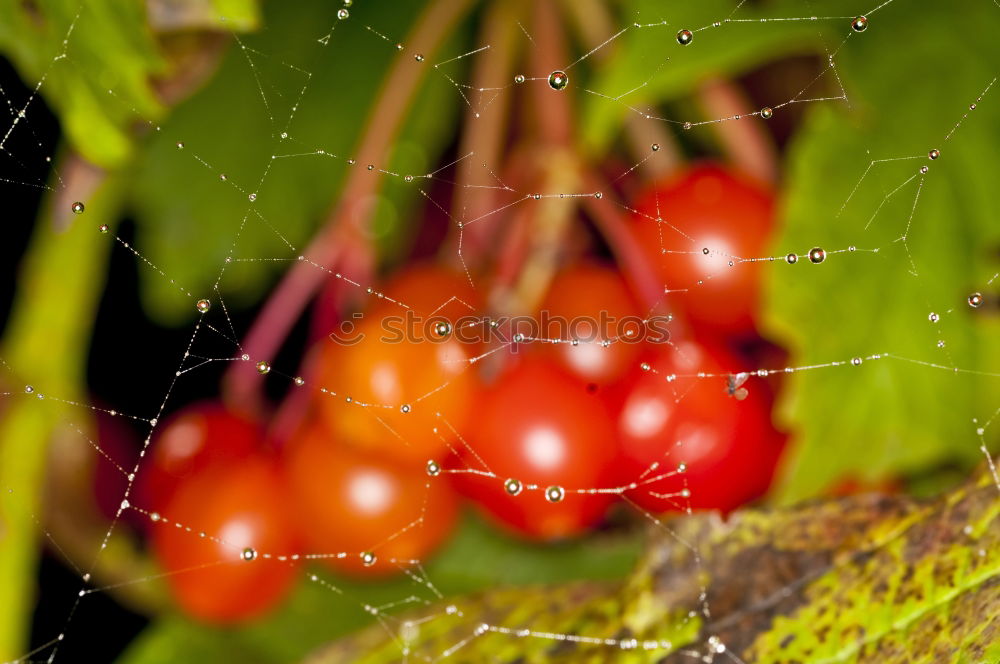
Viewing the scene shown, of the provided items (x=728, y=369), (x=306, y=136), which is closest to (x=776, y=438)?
(x=728, y=369)

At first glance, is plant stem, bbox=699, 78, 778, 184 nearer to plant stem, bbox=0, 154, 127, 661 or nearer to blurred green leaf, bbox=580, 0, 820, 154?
blurred green leaf, bbox=580, 0, 820, 154

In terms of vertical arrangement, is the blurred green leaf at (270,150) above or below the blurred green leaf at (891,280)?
above

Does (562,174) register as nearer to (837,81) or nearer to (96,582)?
(837,81)

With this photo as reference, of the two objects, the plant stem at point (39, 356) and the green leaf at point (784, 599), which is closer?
the green leaf at point (784, 599)

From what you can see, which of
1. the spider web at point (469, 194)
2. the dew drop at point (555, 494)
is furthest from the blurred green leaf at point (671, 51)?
the dew drop at point (555, 494)

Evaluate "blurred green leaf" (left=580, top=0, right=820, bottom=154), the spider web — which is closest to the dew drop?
the spider web

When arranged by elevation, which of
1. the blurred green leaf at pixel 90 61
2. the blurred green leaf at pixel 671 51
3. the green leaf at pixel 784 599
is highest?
the blurred green leaf at pixel 671 51

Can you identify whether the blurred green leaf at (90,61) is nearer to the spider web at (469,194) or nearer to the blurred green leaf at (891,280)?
the spider web at (469,194)
